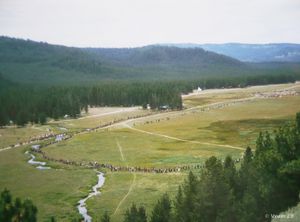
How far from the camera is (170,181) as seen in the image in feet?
232

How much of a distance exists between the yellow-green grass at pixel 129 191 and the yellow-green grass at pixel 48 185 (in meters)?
2.88

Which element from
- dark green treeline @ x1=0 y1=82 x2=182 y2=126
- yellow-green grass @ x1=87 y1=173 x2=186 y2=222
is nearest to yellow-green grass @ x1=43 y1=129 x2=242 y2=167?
yellow-green grass @ x1=87 y1=173 x2=186 y2=222

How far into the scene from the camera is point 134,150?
10119 centimetres

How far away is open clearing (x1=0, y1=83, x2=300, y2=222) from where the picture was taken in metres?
63.8

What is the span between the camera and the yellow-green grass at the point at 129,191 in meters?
57.5

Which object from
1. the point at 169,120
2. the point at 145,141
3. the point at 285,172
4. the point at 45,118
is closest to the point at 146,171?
the point at 145,141

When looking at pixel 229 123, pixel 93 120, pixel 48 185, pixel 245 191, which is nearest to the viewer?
pixel 245 191

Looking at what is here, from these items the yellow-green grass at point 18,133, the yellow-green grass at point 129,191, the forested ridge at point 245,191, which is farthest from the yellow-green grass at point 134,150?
the forested ridge at point 245,191

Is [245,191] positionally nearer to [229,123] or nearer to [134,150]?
[134,150]

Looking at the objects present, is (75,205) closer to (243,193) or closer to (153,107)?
(243,193)

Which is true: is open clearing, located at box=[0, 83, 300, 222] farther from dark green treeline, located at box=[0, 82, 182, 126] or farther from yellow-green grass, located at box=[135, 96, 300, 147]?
dark green treeline, located at box=[0, 82, 182, 126]

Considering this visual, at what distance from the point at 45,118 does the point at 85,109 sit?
102 feet

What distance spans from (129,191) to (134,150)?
115 ft

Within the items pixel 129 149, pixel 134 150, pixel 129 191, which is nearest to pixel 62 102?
pixel 129 149
